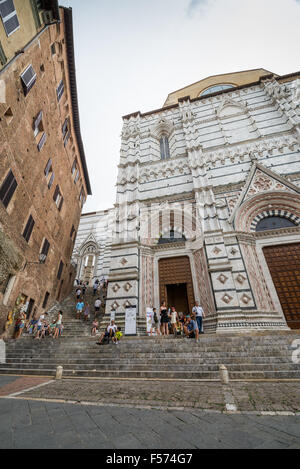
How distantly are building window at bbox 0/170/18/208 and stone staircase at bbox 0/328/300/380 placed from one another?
6830 millimetres

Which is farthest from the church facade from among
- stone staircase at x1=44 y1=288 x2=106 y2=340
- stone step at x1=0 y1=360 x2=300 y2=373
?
stone step at x1=0 y1=360 x2=300 y2=373

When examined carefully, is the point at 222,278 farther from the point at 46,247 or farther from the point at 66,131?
the point at 66,131

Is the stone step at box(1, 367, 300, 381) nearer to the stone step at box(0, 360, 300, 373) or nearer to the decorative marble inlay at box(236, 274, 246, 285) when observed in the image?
the stone step at box(0, 360, 300, 373)

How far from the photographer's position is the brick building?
9.24 m

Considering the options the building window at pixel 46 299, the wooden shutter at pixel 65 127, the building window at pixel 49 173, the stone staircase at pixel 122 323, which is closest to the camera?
the stone staircase at pixel 122 323

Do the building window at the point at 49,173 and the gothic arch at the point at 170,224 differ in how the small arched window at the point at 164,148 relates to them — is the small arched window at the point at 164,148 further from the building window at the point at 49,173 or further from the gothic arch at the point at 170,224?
the building window at the point at 49,173

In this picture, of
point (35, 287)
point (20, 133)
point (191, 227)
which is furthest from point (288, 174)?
point (35, 287)

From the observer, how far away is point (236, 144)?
46.1ft

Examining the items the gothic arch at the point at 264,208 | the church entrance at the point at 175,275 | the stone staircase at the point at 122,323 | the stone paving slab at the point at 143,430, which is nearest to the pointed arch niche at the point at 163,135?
the gothic arch at the point at 264,208

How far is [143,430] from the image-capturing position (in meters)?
2.18

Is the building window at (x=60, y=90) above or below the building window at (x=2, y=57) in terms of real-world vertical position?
above

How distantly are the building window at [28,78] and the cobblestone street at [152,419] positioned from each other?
1328cm

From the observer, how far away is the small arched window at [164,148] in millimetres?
16578

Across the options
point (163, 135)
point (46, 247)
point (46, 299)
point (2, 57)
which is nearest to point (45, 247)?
point (46, 247)
